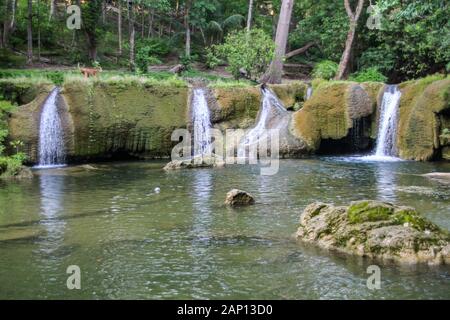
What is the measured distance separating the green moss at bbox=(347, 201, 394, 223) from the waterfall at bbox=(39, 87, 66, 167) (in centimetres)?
1454

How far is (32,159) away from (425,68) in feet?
74.7

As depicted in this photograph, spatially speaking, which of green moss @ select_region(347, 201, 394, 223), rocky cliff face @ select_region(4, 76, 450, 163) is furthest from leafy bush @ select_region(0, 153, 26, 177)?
green moss @ select_region(347, 201, 394, 223)

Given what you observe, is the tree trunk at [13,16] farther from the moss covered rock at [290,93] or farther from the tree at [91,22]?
the moss covered rock at [290,93]

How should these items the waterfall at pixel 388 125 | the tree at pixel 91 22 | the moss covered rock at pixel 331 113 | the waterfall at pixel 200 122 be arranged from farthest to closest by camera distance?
the tree at pixel 91 22 → the waterfall at pixel 200 122 → the moss covered rock at pixel 331 113 → the waterfall at pixel 388 125

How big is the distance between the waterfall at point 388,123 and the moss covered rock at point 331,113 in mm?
665

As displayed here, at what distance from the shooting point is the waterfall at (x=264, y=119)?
895 inches

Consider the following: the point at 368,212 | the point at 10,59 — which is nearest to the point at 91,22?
the point at 10,59

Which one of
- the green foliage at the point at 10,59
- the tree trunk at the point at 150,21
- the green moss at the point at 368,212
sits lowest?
the green moss at the point at 368,212

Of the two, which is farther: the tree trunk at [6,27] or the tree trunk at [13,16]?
the tree trunk at [13,16]

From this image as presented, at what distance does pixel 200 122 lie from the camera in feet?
78.7

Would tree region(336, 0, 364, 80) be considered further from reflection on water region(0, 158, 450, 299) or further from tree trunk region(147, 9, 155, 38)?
tree trunk region(147, 9, 155, 38)

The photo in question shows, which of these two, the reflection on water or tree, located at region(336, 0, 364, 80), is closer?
the reflection on water

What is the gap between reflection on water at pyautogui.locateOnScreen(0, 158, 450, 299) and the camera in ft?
24.5

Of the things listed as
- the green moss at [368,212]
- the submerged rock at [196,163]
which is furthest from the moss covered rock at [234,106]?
the green moss at [368,212]
